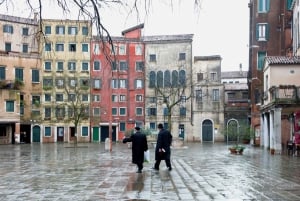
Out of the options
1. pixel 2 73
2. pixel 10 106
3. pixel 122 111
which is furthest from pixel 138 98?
pixel 2 73

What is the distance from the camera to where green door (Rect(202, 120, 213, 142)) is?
225 feet

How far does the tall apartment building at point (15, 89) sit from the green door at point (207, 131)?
21898 mm

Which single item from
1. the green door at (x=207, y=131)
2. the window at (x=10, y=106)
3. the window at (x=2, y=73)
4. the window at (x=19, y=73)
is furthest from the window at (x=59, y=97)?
the green door at (x=207, y=131)

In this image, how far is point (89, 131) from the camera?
228 feet

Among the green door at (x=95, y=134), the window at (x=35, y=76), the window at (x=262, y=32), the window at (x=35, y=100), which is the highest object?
the window at (x=262, y=32)

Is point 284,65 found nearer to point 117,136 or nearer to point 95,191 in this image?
point 95,191

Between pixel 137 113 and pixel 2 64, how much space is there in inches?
737

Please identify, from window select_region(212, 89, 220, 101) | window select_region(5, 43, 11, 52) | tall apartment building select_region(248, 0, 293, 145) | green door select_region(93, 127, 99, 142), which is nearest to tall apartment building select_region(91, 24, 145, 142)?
green door select_region(93, 127, 99, 142)

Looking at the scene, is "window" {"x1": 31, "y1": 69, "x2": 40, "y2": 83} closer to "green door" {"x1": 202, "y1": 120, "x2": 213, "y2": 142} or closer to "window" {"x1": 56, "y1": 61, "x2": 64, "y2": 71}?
"window" {"x1": 56, "y1": 61, "x2": 64, "y2": 71}

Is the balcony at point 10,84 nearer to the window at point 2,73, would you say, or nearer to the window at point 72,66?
the window at point 2,73

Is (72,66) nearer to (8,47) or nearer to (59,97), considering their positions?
(59,97)

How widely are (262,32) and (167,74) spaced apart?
21014 mm

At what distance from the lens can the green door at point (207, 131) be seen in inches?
2694

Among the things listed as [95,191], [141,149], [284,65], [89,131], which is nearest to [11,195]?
[95,191]
